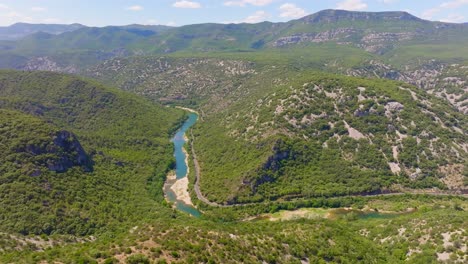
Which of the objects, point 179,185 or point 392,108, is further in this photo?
point 392,108

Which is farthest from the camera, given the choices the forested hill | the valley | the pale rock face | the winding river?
the pale rock face

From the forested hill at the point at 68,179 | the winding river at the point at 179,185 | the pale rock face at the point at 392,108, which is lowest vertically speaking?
the winding river at the point at 179,185

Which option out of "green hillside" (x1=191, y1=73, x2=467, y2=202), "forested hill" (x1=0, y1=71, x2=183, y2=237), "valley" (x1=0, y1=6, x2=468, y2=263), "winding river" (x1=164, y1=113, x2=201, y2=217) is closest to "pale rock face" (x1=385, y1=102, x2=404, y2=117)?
"green hillside" (x1=191, y1=73, x2=467, y2=202)

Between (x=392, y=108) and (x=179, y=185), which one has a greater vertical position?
(x=392, y=108)

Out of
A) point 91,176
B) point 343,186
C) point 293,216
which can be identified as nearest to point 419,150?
point 343,186

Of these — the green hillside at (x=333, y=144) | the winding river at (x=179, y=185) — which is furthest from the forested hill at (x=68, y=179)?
the green hillside at (x=333, y=144)

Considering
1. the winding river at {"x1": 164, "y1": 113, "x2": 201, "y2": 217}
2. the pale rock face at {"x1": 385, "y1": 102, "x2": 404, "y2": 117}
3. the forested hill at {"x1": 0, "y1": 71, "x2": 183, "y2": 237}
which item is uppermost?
the pale rock face at {"x1": 385, "y1": 102, "x2": 404, "y2": 117}

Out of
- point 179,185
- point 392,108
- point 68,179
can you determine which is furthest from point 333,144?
point 68,179

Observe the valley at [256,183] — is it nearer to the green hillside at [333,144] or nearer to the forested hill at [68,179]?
the forested hill at [68,179]

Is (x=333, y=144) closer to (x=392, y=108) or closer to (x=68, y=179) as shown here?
(x=392, y=108)

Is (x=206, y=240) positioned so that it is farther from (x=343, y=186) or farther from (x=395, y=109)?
(x=395, y=109)

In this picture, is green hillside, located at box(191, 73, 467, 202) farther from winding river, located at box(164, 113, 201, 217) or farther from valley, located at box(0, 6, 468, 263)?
winding river, located at box(164, 113, 201, 217)

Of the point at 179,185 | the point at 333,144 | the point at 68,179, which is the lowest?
the point at 179,185

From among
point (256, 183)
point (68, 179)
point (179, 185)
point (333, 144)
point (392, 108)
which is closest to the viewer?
point (68, 179)
